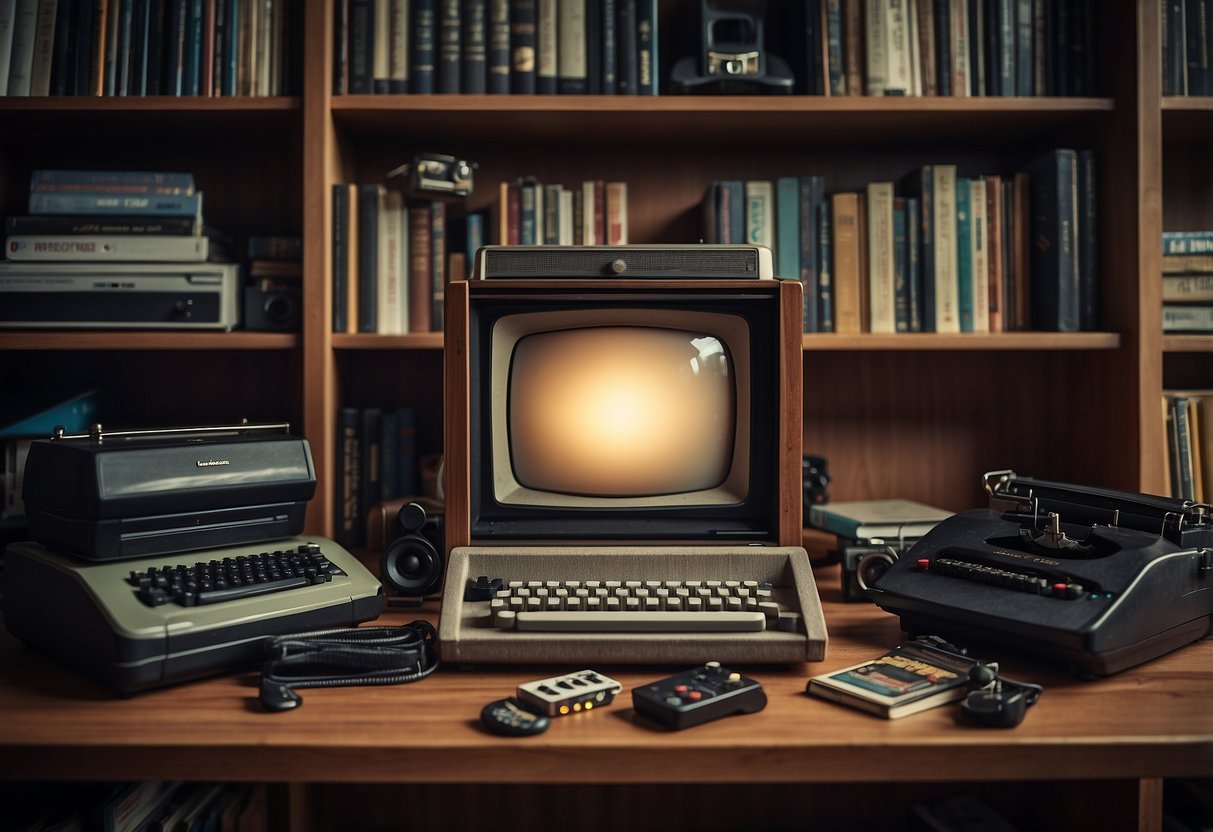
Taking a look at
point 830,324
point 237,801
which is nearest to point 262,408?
point 237,801

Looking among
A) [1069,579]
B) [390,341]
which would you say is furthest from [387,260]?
[1069,579]

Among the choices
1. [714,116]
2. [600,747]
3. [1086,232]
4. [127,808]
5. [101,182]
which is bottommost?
[127,808]

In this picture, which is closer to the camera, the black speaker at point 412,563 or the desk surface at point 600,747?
the desk surface at point 600,747

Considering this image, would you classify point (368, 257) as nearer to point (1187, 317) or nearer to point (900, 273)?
point (900, 273)

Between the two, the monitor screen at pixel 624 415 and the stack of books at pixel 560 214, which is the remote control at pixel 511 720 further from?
the stack of books at pixel 560 214

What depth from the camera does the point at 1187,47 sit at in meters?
1.55

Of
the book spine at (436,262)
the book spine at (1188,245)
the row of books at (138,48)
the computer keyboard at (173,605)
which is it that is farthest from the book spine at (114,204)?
the book spine at (1188,245)

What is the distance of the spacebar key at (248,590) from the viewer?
1042 mm

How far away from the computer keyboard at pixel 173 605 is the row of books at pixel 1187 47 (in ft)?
5.54

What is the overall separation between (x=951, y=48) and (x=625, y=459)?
3.36 feet

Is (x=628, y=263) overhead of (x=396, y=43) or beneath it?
beneath

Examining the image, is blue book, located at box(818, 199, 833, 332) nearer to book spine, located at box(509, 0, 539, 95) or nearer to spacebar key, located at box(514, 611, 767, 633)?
book spine, located at box(509, 0, 539, 95)

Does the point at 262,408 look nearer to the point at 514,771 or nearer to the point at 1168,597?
the point at 514,771

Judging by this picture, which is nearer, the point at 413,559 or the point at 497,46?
the point at 413,559
